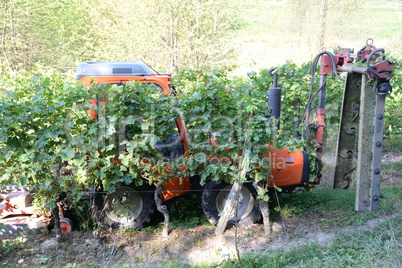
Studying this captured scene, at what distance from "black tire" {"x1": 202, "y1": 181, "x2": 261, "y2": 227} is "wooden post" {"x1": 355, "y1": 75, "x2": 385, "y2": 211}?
1.70 metres

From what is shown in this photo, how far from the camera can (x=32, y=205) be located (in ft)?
18.5

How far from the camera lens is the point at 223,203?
5.86m

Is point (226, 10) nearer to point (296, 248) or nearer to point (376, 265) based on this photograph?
point (296, 248)

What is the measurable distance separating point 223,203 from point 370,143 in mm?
2369

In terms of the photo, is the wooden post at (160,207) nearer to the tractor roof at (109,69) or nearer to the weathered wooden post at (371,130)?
the tractor roof at (109,69)

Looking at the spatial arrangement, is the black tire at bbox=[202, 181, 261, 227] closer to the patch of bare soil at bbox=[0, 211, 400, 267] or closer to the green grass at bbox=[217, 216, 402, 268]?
the patch of bare soil at bbox=[0, 211, 400, 267]

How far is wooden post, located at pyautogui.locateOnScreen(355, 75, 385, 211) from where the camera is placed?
4238 mm

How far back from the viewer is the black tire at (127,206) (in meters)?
5.67

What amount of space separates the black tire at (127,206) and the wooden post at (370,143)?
2891 millimetres

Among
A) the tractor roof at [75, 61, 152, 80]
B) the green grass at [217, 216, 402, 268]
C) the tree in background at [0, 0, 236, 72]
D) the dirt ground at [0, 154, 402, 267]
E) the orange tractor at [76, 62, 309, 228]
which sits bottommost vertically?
the dirt ground at [0, 154, 402, 267]

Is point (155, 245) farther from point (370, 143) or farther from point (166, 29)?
point (166, 29)

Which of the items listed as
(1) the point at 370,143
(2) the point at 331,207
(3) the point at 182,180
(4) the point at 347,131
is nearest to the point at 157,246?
(3) the point at 182,180

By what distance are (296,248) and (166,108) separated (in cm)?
251

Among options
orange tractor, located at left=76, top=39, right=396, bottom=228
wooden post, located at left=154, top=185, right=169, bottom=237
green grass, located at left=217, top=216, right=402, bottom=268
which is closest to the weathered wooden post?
green grass, located at left=217, top=216, right=402, bottom=268
